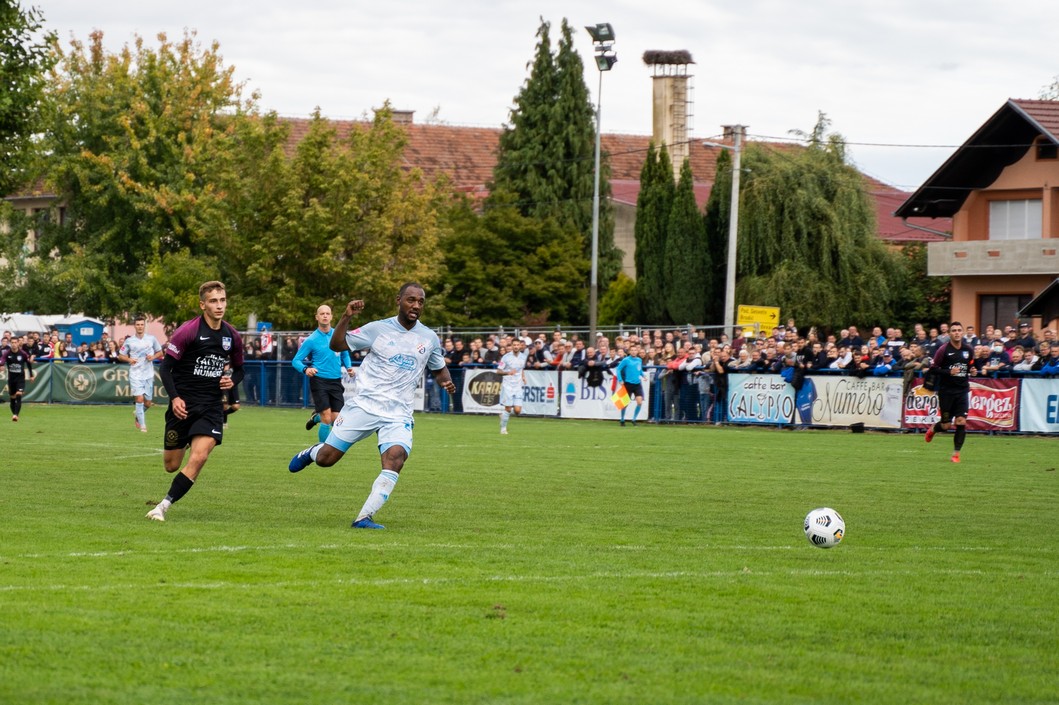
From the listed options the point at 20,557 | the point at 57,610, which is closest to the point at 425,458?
the point at 20,557

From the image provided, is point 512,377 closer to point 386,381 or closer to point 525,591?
point 386,381

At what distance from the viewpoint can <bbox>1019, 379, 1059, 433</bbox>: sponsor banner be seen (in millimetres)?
26781

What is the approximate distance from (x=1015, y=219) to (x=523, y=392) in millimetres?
18734

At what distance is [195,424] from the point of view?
12227mm

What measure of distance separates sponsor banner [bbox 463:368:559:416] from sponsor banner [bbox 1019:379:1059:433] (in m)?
12.4

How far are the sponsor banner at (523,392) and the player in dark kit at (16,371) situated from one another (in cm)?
1103

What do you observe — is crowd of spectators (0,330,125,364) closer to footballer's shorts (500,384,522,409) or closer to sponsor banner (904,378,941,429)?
footballer's shorts (500,384,522,409)

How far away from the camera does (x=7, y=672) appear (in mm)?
6105

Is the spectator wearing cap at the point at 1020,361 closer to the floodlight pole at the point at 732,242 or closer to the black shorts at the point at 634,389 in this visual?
the black shorts at the point at 634,389

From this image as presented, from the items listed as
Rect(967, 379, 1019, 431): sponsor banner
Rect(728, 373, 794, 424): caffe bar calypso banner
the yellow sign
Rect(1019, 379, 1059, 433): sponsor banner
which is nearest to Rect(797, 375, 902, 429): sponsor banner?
Rect(728, 373, 794, 424): caffe bar calypso banner

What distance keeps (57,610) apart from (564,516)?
588 centimetres

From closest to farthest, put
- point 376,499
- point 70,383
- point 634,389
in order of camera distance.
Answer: point 376,499 < point 634,389 < point 70,383

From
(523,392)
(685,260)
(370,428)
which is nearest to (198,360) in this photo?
(370,428)

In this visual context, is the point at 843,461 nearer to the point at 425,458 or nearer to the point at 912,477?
the point at 912,477
